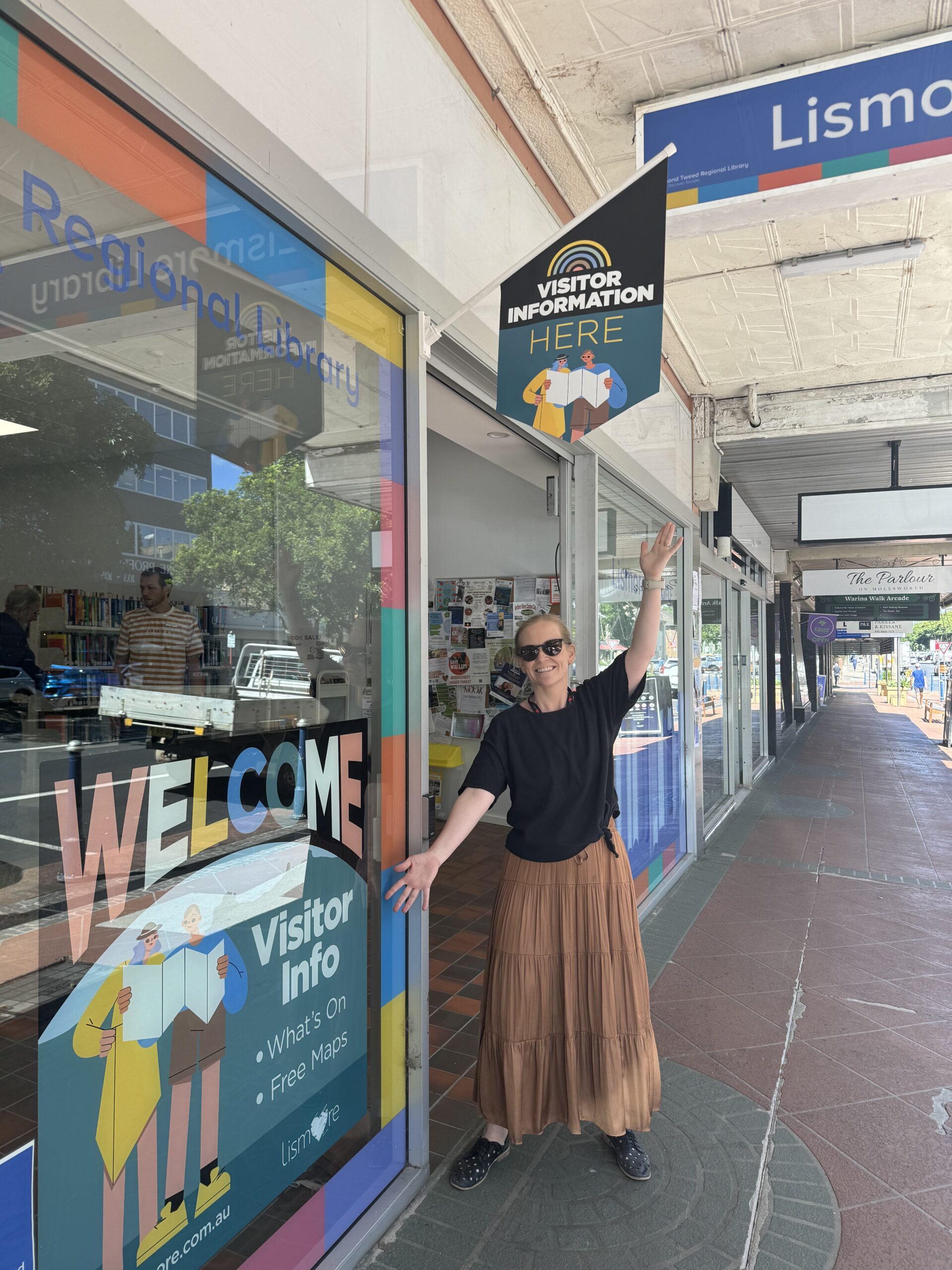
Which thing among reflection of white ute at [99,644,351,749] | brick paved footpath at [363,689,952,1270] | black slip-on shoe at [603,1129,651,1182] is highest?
reflection of white ute at [99,644,351,749]

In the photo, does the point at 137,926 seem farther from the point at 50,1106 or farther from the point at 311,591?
the point at 311,591

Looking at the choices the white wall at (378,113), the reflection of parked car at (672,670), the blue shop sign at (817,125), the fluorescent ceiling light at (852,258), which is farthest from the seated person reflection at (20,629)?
the reflection of parked car at (672,670)

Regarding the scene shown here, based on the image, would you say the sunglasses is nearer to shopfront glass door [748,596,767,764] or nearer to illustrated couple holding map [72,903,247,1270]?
illustrated couple holding map [72,903,247,1270]

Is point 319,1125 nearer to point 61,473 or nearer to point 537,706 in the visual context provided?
point 537,706

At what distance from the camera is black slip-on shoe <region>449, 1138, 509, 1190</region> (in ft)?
7.55

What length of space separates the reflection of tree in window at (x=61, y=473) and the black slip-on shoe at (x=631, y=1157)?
216 cm

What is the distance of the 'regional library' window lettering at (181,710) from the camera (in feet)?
4.12

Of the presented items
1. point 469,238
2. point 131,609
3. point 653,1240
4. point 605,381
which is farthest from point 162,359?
point 653,1240

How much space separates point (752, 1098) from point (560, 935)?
1.16 meters

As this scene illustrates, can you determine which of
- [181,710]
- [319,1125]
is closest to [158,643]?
[181,710]

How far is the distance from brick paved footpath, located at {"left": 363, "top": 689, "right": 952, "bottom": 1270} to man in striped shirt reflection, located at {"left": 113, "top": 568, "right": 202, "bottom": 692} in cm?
161

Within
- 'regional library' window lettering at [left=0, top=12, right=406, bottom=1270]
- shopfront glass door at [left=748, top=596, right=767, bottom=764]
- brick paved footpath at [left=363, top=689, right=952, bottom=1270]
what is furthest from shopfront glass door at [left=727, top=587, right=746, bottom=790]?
'regional library' window lettering at [left=0, top=12, right=406, bottom=1270]

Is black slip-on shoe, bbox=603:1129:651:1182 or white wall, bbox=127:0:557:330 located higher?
white wall, bbox=127:0:557:330

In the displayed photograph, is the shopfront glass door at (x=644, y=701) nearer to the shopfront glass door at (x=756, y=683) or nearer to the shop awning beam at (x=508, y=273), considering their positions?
the shop awning beam at (x=508, y=273)
